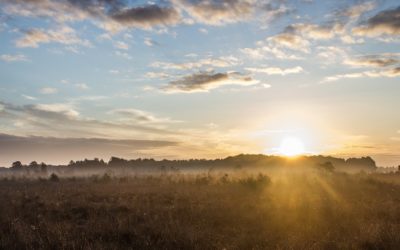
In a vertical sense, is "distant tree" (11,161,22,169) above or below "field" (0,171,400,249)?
above

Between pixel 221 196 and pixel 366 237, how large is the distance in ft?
29.3

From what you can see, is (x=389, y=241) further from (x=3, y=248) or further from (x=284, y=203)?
(x=3, y=248)

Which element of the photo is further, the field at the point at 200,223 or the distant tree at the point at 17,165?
the distant tree at the point at 17,165

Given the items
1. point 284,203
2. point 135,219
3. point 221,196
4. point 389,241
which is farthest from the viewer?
point 221,196

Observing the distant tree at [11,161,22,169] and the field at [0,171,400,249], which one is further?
the distant tree at [11,161,22,169]

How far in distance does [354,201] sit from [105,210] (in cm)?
976

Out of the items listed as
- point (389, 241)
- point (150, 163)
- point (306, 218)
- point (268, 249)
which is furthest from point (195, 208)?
point (150, 163)

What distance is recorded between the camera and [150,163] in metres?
99.8

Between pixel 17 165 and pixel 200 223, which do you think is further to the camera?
pixel 17 165

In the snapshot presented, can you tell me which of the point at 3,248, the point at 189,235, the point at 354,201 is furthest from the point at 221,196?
the point at 3,248

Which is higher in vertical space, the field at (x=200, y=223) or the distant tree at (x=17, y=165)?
the distant tree at (x=17, y=165)

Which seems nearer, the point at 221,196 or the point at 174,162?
the point at 221,196

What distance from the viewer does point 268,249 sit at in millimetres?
8953

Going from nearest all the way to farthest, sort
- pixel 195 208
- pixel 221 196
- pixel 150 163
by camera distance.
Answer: pixel 195 208 → pixel 221 196 → pixel 150 163
